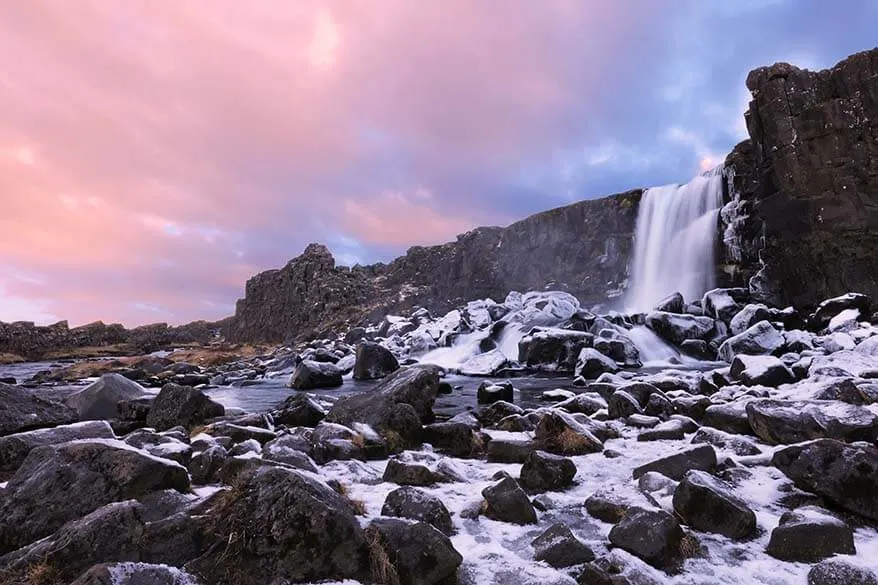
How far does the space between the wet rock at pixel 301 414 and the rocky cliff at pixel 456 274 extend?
178 feet

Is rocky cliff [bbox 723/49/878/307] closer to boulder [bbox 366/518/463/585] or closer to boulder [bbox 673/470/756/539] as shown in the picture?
boulder [bbox 673/470/756/539]

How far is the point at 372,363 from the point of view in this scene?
25.9 metres

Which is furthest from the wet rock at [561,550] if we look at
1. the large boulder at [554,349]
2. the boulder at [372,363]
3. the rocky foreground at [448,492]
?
the boulder at [372,363]

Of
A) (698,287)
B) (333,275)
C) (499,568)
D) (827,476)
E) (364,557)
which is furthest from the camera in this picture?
(333,275)

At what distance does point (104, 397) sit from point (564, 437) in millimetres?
13610

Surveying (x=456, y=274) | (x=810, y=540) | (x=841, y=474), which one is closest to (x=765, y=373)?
(x=841, y=474)

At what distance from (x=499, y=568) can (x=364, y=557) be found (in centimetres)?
136

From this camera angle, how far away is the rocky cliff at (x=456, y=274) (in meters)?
66.1

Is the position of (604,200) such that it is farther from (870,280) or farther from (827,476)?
(827,476)

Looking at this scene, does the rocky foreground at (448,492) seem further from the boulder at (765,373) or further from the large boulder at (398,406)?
the boulder at (765,373)

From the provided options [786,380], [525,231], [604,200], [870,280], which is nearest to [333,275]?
[525,231]

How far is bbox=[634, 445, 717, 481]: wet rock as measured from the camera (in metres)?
6.94

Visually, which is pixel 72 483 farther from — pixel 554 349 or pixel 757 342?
pixel 757 342

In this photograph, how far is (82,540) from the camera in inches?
160
